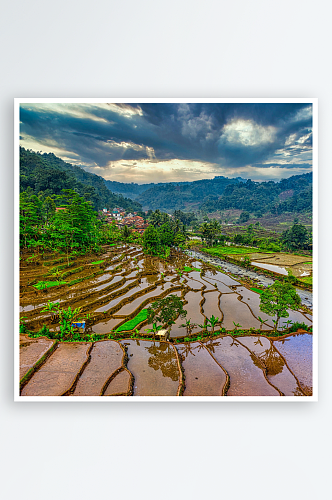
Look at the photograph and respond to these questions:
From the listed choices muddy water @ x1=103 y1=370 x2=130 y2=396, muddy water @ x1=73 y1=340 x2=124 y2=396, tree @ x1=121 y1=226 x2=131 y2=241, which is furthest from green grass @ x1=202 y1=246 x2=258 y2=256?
muddy water @ x1=103 y1=370 x2=130 y2=396

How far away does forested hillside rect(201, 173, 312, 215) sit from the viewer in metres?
2.60

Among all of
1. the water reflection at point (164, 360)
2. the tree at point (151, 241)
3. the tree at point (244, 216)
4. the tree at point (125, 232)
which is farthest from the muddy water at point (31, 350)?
the tree at point (244, 216)

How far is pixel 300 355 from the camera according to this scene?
2516 mm

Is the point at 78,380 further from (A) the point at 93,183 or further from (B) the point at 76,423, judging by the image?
(A) the point at 93,183

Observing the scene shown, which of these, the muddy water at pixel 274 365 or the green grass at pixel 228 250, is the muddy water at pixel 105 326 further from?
the green grass at pixel 228 250

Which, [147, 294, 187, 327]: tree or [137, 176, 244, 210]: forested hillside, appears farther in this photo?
[137, 176, 244, 210]: forested hillside

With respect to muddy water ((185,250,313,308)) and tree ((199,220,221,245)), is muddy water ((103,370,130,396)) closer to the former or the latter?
muddy water ((185,250,313,308))

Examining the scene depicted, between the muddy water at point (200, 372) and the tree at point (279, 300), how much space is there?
1035mm

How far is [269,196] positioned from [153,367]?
2.82 m

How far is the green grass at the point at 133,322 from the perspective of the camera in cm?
289

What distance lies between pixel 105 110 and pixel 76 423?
3767 millimetres

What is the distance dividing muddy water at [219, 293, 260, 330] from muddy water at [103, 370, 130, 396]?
4.71 feet

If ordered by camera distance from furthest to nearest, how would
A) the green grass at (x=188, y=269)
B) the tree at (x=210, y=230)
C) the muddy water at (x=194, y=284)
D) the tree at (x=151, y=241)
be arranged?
the green grass at (x=188, y=269) < the tree at (x=151, y=241) < the muddy water at (x=194, y=284) < the tree at (x=210, y=230)

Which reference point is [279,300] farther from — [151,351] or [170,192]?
[170,192]
